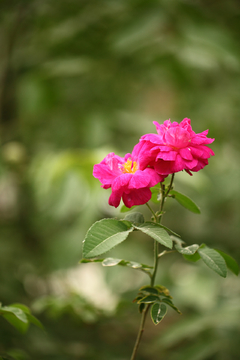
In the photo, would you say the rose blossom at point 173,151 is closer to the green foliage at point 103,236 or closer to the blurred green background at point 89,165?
the green foliage at point 103,236

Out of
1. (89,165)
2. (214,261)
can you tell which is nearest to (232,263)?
(214,261)

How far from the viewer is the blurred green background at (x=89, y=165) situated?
72 cm

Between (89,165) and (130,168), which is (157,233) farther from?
(89,165)

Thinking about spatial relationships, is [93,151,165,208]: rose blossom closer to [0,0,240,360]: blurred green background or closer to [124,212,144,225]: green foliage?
[124,212,144,225]: green foliage

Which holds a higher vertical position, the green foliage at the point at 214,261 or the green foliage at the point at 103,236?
the green foliage at the point at 103,236

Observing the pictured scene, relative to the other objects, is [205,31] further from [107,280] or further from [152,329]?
[152,329]

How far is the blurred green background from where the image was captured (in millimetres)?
725

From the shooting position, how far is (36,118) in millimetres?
1071

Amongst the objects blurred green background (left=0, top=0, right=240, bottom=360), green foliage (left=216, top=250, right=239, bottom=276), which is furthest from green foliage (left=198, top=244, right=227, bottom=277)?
blurred green background (left=0, top=0, right=240, bottom=360)

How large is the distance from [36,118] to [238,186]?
70 centimetres

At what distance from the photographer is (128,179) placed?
0.87ft

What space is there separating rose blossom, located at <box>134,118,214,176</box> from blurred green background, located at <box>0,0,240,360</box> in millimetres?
378

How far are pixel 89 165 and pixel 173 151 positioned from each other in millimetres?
408

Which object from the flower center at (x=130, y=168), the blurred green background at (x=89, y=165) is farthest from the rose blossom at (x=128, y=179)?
the blurred green background at (x=89, y=165)
